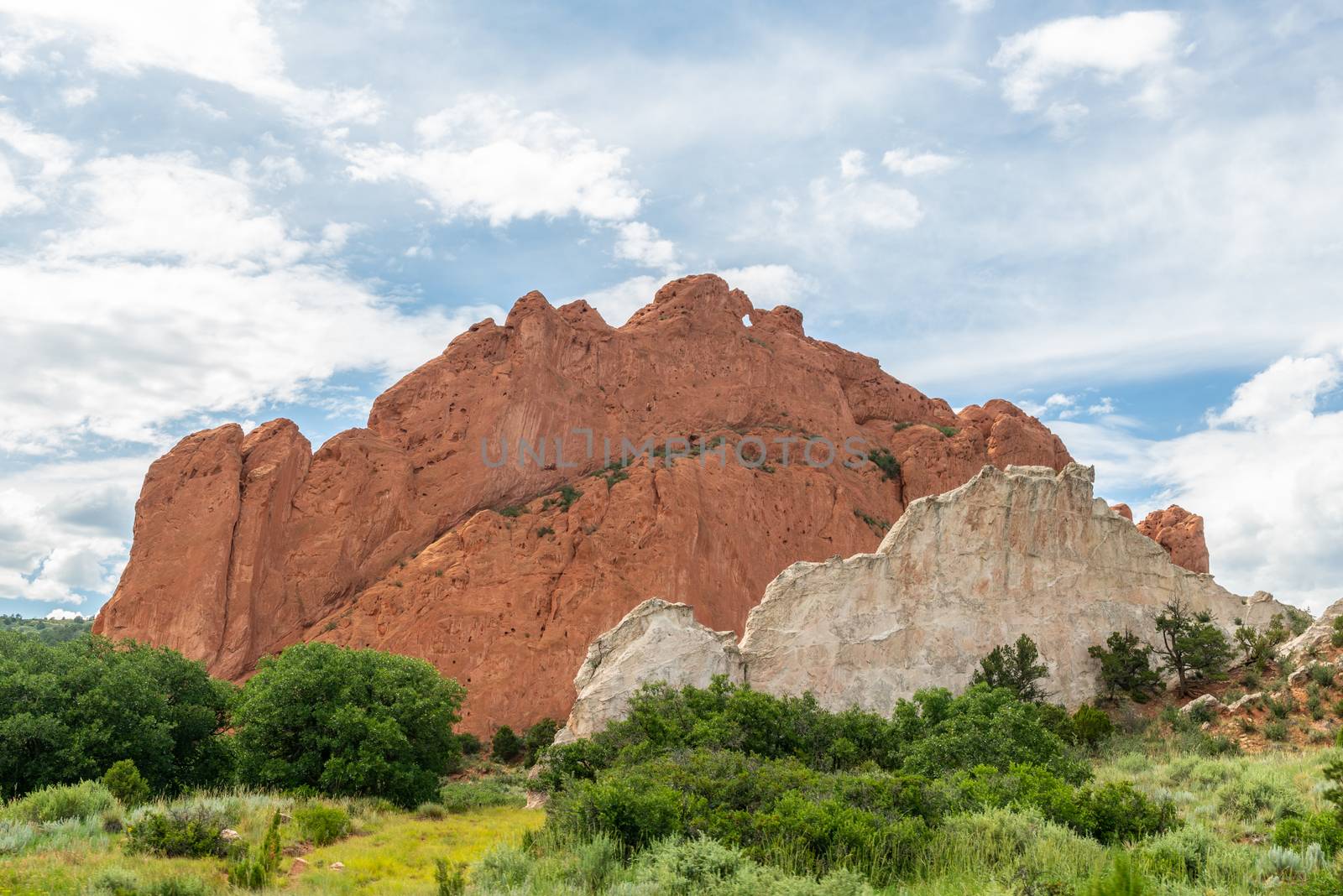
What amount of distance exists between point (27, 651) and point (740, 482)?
35856 millimetres

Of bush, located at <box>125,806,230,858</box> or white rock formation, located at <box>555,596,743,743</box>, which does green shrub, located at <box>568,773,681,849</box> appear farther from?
white rock formation, located at <box>555,596,743,743</box>

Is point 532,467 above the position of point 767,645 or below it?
above

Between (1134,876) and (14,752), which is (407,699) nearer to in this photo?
(14,752)

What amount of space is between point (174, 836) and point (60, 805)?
3.89 metres

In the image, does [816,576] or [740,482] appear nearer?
[816,576]

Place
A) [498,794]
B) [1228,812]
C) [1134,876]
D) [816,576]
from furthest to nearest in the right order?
[816,576]
[498,794]
[1228,812]
[1134,876]

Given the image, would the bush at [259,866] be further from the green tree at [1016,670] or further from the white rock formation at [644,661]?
the green tree at [1016,670]

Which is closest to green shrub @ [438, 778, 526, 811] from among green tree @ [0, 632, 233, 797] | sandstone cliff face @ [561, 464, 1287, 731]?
sandstone cliff face @ [561, 464, 1287, 731]

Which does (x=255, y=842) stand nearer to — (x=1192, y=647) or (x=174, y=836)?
(x=174, y=836)

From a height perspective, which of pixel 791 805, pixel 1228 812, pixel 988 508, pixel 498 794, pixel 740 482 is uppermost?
pixel 740 482

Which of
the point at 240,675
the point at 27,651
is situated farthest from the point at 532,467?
the point at 27,651

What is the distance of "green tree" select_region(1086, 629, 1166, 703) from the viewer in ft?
101

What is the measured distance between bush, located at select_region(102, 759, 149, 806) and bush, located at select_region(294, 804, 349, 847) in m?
3.31

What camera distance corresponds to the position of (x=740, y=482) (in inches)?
2072
